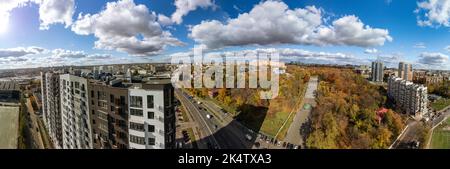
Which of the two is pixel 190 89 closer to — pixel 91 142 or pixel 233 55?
pixel 233 55

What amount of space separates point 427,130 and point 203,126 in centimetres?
380

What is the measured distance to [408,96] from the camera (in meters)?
4.82

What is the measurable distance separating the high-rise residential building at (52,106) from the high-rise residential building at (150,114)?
1.08 meters

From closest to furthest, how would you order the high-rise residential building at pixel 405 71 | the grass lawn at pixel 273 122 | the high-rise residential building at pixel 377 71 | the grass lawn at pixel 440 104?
the high-rise residential building at pixel 405 71 → the high-rise residential building at pixel 377 71 → the grass lawn at pixel 440 104 → the grass lawn at pixel 273 122

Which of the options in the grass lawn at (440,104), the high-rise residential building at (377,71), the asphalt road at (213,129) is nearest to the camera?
the asphalt road at (213,129)

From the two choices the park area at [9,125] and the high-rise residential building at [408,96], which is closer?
the park area at [9,125]

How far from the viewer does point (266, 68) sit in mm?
3814

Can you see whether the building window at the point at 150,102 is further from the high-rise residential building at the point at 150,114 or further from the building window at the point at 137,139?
the building window at the point at 137,139

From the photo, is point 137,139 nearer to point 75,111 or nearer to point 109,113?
point 109,113

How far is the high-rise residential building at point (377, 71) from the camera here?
14.3 ft

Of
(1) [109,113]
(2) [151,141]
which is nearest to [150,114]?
(2) [151,141]

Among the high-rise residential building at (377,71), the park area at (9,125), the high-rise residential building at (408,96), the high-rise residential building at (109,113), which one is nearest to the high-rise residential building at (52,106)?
the park area at (9,125)

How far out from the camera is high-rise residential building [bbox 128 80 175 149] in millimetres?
2391

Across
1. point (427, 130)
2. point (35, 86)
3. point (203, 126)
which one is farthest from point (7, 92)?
point (427, 130)
